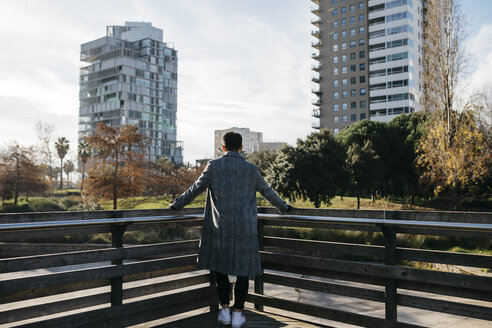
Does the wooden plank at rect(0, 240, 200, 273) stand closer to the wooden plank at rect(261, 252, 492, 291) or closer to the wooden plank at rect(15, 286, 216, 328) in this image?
the wooden plank at rect(15, 286, 216, 328)

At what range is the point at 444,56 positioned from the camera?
22812 mm

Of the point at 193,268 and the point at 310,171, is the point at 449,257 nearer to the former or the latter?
the point at 193,268

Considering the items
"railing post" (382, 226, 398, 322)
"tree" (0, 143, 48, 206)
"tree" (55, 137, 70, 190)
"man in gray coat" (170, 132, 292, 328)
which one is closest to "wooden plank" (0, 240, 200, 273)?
"man in gray coat" (170, 132, 292, 328)

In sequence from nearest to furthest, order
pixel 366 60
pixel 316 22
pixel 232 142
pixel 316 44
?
1. pixel 232 142
2. pixel 366 60
3. pixel 316 44
4. pixel 316 22

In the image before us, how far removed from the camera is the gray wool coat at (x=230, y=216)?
412cm

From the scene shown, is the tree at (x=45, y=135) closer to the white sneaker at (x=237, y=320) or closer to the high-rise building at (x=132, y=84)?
the white sneaker at (x=237, y=320)

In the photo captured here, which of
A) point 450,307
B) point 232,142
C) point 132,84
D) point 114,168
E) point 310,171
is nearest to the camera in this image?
point 450,307

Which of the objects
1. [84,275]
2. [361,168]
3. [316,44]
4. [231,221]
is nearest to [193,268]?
[231,221]

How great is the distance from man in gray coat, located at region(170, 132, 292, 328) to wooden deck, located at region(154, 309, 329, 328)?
229 millimetres

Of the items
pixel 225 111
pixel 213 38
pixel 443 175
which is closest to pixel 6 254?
pixel 213 38

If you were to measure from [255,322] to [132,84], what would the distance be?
108 m

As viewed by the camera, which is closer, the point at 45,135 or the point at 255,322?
the point at 255,322

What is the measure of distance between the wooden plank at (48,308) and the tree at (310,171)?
22.2 metres

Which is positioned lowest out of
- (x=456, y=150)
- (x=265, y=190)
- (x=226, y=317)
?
(x=226, y=317)
